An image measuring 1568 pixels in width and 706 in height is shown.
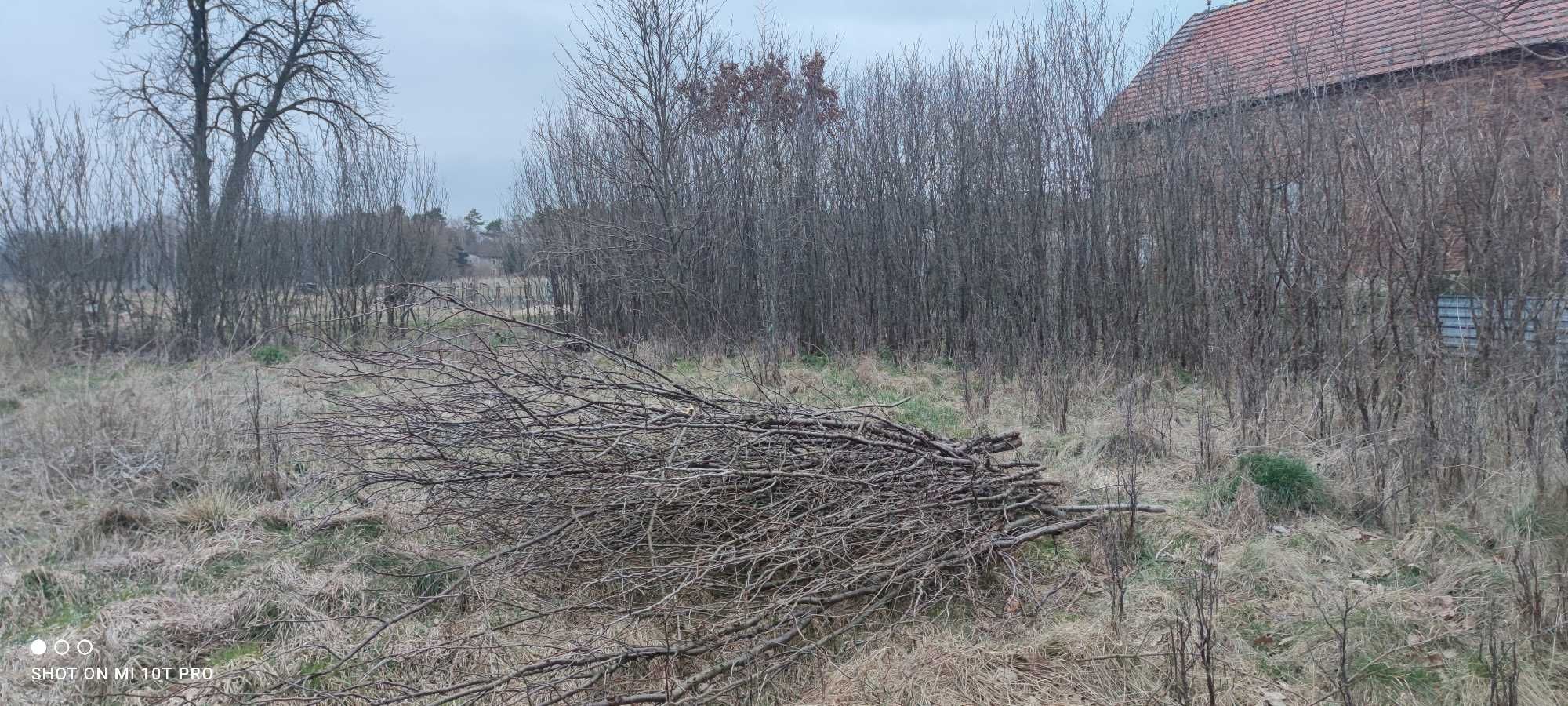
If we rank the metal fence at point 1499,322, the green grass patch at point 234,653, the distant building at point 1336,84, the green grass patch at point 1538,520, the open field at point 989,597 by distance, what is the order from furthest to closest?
1. the distant building at point 1336,84
2. the metal fence at point 1499,322
3. the green grass patch at point 1538,520
4. the green grass patch at point 234,653
5. the open field at point 989,597

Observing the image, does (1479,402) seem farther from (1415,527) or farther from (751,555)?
(751,555)

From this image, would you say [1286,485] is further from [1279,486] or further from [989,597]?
[989,597]

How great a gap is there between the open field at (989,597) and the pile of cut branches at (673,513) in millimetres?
168

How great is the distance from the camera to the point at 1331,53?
808 centimetres

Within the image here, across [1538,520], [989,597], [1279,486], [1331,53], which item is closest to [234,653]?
[989,597]

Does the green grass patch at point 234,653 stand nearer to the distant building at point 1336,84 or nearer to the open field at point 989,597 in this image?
the open field at point 989,597

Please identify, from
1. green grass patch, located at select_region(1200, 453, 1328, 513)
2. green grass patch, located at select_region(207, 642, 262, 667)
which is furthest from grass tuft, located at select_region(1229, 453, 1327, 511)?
green grass patch, located at select_region(207, 642, 262, 667)

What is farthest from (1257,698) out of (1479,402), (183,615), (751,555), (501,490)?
(183,615)

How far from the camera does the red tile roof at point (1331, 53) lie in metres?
6.50

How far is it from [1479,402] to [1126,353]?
3.88 meters

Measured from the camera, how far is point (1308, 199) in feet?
18.8

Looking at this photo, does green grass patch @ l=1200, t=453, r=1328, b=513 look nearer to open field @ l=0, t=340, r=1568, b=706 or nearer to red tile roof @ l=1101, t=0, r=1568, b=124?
open field @ l=0, t=340, r=1568, b=706

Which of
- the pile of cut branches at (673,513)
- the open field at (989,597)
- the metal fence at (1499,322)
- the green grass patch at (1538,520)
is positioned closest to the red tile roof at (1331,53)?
the metal fence at (1499,322)

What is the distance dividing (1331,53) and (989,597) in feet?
25.6
